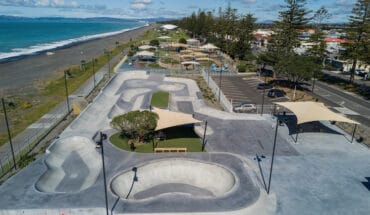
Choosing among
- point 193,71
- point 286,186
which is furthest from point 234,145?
point 193,71

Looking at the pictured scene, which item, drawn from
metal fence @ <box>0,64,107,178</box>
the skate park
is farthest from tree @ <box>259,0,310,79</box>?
metal fence @ <box>0,64,107,178</box>

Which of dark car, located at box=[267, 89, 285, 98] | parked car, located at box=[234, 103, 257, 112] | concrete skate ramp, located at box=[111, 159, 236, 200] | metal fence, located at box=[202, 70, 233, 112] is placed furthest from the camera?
dark car, located at box=[267, 89, 285, 98]

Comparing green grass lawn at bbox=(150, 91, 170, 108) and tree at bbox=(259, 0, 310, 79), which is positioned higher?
tree at bbox=(259, 0, 310, 79)

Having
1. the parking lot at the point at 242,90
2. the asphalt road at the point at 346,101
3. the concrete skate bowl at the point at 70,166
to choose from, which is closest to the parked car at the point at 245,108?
the parking lot at the point at 242,90

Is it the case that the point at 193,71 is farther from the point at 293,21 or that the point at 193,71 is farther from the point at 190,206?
the point at 190,206

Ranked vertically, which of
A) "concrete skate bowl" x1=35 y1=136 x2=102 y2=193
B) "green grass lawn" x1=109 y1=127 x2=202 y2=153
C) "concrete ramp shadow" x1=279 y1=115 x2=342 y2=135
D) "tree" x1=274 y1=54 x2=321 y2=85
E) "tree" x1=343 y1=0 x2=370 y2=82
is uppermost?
"tree" x1=343 y1=0 x2=370 y2=82

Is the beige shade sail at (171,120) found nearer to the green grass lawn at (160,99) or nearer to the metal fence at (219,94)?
the green grass lawn at (160,99)

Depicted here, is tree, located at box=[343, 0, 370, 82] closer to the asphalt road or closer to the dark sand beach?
the asphalt road
